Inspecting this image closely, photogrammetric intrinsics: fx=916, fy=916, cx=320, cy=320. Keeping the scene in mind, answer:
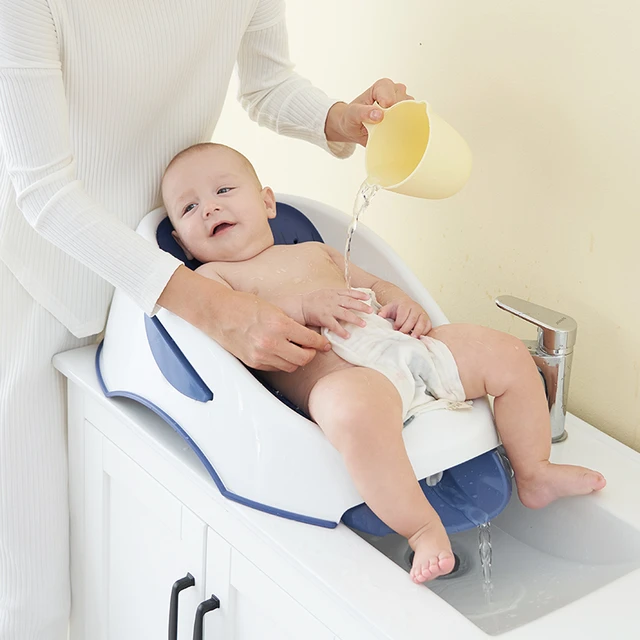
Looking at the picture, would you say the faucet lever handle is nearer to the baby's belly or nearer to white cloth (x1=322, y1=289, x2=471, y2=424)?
white cloth (x1=322, y1=289, x2=471, y2=424)

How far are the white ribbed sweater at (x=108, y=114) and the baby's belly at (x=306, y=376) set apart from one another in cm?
20

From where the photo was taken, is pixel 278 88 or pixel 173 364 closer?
pixel 173 364

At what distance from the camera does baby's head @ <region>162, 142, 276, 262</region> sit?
50.4 inches

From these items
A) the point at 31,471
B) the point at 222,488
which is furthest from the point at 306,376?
the point at 31,471

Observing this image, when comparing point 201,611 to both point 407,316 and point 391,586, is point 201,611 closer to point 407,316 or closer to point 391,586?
point 391,586

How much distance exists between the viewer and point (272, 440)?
103cm

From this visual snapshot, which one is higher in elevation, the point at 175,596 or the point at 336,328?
the point at 336,328

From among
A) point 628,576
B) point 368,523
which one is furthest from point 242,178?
A: point 628,576

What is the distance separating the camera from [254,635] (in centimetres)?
109

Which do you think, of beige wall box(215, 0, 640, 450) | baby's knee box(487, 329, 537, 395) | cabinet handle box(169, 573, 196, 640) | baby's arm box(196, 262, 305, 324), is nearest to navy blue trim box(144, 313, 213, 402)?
baby's arm box(196, 262, 305, 324)

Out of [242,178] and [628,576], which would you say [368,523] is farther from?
[242,178]

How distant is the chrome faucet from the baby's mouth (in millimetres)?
392

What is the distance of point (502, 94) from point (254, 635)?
2.79 feet

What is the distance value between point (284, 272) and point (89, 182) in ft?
0.98
